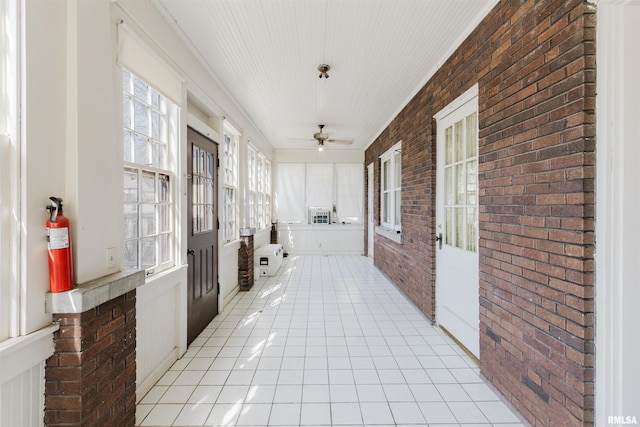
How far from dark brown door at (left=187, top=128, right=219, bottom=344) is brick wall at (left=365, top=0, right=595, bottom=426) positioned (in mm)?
2786

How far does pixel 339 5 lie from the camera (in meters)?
2.25

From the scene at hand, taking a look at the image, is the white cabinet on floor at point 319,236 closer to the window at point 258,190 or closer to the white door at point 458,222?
the window at point 258,190

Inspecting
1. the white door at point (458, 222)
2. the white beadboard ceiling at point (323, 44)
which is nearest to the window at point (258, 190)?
the white beadboard ceiling at point (323, 44)

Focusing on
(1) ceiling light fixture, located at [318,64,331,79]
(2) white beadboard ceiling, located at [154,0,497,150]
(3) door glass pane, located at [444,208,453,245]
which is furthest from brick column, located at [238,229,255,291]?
(3) door glass pane, located at [444,208,453,245]

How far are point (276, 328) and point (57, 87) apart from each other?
2.89 m

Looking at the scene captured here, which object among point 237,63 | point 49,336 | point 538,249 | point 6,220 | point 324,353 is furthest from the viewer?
point 237,63

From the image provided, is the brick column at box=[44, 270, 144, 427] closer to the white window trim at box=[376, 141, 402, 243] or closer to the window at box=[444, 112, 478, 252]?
the window at box=[444, 112, 478, 252]

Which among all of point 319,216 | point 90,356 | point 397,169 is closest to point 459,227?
point 397,169

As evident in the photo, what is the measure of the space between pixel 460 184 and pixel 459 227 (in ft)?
1.46

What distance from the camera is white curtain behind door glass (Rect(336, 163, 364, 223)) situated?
8273mm

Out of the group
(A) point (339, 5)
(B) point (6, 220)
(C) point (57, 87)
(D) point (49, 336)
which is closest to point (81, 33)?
(C) point (57, 87)

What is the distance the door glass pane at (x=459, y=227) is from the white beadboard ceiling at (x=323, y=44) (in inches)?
64.6

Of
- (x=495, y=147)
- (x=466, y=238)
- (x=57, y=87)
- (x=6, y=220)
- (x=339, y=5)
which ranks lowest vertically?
(x=466, y=238)
